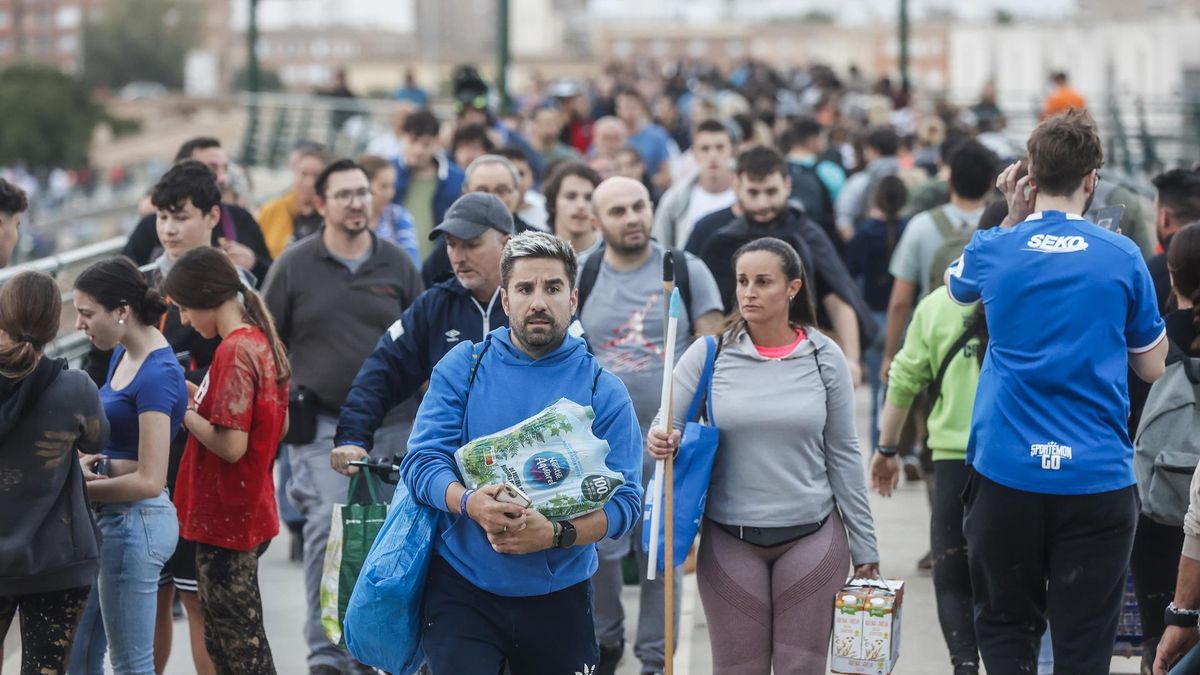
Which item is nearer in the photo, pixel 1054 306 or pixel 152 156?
pixel 1054 306

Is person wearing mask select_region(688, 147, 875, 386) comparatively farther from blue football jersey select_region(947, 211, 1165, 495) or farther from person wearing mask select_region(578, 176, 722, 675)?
blue football jersey select_region(947, 211, 1165, 495)

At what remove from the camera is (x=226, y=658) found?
6.57 metres

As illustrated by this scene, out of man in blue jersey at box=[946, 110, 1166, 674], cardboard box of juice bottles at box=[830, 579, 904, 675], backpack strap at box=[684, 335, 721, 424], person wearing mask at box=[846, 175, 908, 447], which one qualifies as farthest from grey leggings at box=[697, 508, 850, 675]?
person wearing mask at box=[846, 175, 908, 447]

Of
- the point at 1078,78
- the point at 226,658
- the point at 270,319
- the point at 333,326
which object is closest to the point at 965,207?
the point at 333,326

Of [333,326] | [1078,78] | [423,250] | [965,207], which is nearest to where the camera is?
[333,326]

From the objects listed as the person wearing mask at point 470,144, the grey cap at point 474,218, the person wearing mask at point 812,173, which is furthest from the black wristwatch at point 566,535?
the person wearing mask at point 470,144

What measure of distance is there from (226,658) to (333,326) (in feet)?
5.62

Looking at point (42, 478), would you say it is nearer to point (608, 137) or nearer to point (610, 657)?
point (610, 657)

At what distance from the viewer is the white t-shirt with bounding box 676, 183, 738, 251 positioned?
10.9 m

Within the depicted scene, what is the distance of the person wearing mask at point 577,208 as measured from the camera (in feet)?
28.1

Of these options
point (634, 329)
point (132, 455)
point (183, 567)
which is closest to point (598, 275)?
point (634, 329)

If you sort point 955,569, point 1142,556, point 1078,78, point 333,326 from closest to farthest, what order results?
1. point 1142,556
2. point 955,569
3. point 333,326
4. point 1078,78

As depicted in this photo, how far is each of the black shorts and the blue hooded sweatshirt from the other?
1920 millimetres

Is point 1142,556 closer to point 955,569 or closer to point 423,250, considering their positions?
point 955,569
